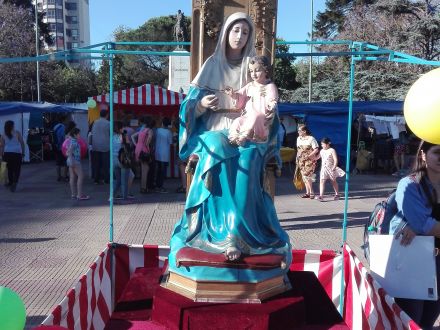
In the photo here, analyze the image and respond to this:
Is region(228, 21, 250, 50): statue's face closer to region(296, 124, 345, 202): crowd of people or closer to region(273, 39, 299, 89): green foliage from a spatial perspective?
region(296, 124, 345, 202): crowd of people

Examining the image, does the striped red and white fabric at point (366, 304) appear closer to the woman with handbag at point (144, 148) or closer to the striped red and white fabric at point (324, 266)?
the striped red and white fabric at point (324, 266)

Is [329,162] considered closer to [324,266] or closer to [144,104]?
[144,104]

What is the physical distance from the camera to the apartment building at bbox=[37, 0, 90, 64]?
83438 mm

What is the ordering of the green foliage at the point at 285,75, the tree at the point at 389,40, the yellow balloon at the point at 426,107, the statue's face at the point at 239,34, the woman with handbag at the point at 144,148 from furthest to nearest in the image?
the green foliage at the point at 285,75 → the tree at the point at 389,40 → the woman with handbag at the point at 144,148 → the statue's face at the point at 239,34 → the yellow balloon at the point at 426,107

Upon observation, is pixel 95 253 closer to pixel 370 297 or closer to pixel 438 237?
pixel 370 297

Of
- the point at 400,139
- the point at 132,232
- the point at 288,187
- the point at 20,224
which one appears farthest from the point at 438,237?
the point at 400,139

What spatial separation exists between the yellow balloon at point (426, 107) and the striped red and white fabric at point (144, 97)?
10682 millimetres

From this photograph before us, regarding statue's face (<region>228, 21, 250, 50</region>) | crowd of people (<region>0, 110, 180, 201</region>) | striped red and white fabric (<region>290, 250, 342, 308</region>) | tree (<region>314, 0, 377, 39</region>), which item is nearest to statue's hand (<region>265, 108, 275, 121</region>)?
statue's face (<region>228, 21, 250, 50</region>)

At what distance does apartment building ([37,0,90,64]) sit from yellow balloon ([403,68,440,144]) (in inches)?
3245

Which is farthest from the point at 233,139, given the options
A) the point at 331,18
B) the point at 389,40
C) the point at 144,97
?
the point at 331,18

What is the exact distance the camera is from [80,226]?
827 centimetres

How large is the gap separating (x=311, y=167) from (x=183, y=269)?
7.58 m

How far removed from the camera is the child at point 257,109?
3498 millimetres

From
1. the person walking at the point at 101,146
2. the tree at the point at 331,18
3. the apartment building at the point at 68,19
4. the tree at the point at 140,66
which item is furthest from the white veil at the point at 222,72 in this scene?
the apartment building at the point at 68,19
